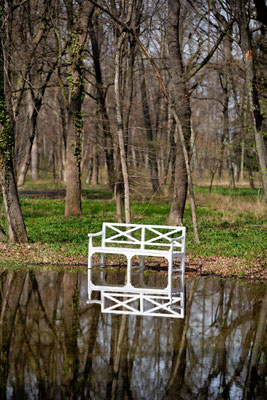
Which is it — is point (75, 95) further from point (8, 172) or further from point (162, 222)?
point (8, 172)

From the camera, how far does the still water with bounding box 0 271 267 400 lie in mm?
4957

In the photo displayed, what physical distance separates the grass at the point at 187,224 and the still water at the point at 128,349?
4363 mm

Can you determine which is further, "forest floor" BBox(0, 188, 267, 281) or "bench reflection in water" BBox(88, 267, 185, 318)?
"forest floor" BBox(0, 188, 267, 281)

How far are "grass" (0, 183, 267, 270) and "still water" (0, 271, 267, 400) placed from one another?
14.3 feet

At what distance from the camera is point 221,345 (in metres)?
6.36

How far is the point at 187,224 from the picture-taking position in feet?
61.5

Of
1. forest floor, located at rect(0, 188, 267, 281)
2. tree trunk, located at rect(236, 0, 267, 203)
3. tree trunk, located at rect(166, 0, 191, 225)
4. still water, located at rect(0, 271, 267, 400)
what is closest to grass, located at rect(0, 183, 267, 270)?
forest floor, located at rect(0, 188, 267, 281)

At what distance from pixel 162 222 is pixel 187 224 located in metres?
0.82

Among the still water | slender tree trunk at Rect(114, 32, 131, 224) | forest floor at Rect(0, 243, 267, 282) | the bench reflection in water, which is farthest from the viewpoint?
slender tree trunk at Rect(114, 32, 131, 224)

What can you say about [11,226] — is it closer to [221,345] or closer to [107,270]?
[107,270]

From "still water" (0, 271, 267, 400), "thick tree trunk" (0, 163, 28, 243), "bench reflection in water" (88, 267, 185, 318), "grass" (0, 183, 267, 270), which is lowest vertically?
"bench reflection in water" (88, 267, 185, 318)

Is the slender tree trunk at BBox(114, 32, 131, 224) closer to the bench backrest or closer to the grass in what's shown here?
the bench backrest

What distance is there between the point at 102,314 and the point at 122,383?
2615 mm

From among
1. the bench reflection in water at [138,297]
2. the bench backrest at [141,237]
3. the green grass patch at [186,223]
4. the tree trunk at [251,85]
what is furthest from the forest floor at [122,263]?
the tree trunk at [251,85]
